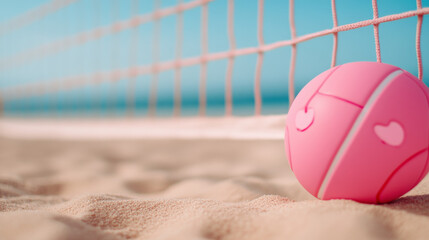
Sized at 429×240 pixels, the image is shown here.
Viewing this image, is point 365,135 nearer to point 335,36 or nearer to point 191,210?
point 191,210

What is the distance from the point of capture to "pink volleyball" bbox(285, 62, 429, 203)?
3.05 ft

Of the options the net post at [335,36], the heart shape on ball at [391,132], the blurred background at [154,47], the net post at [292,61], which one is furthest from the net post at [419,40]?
the net post at [292,61]

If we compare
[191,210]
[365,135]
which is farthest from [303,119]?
[191,210]

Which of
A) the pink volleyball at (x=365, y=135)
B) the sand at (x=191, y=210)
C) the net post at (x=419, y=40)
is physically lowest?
the sand at (x=191, y=210)

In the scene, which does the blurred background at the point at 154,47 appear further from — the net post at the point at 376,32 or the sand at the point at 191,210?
the sand at the point at 191,210

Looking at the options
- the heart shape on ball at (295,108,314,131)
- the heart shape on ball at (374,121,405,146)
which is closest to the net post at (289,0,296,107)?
the heart shape on ball at (295,108,314,131)

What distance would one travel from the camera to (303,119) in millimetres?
1044

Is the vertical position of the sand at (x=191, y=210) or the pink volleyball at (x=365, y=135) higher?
the pink volleyball at (x=365, y=135)

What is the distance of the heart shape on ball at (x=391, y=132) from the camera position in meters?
0.93

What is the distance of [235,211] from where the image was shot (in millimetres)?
966

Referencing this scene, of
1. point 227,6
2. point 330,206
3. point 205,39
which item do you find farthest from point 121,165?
point 330,206

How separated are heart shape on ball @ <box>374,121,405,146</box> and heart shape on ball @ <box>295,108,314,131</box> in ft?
0.56

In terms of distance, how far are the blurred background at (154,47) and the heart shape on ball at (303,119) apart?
552 millimetres

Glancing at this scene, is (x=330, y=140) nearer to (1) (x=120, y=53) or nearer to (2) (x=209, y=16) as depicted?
(2) (x=209, y=16)
